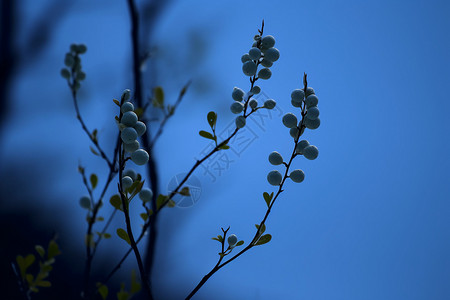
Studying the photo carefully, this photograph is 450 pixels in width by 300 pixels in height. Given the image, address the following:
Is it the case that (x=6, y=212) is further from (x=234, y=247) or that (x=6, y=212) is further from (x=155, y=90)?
(x=234, y=247)

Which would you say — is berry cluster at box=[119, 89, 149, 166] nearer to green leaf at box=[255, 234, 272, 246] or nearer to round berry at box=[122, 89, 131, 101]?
round berry at box=[122, 89, 131, 101]

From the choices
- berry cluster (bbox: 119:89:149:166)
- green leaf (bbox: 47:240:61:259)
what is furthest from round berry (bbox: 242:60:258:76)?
green leaf (bbox: 47:240:61:259)

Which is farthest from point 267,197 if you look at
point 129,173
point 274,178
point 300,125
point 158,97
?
point 158,97

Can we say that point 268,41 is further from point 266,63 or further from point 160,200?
point 160,200

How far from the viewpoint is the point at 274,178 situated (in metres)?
0.56

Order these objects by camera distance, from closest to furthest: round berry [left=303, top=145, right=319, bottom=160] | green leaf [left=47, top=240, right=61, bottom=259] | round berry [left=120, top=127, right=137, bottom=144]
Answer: round berry [left=120, top=127, right=137, bottom=144] < round berry [left=303, top=145, right=319, bottom=160] < green leaf [left=47, top=240, right=61, bottom=259]

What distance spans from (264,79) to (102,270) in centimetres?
103

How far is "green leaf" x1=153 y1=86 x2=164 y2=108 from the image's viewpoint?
0.89 metres

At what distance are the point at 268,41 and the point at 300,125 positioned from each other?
0.51 feet

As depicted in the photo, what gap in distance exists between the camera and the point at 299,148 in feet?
1.87

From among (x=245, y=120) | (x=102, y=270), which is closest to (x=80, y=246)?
(x=102, y=270)

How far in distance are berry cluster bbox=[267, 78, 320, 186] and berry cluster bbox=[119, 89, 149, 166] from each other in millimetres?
237

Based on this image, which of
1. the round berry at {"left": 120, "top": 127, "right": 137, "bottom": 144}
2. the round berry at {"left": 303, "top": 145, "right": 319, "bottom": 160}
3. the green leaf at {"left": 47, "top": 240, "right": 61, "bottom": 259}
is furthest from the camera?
the green leaf at {"left": 47, "top": 240, "right": 61, "bottom": 259}

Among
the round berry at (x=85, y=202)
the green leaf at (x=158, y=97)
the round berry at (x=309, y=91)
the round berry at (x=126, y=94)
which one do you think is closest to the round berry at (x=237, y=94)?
the round berry at (x=309, y=91)
